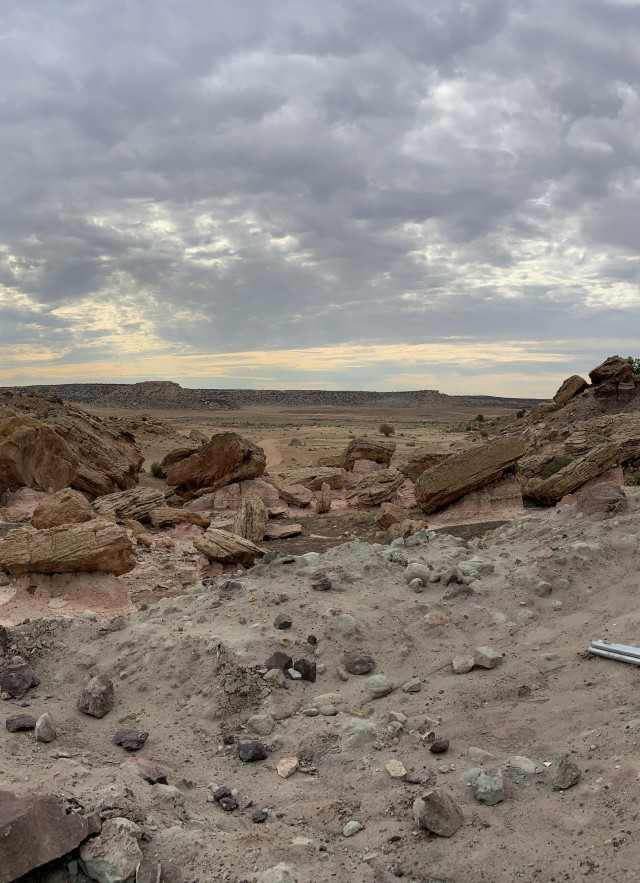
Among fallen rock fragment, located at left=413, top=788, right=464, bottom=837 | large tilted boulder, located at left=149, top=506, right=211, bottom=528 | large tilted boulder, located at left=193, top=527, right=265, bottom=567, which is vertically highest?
fallen rock fragment, located at left=413, top=788, right=464, bottom=837

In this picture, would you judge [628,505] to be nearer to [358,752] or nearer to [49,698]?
[358,752]

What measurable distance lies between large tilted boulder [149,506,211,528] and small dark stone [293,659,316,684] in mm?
11542

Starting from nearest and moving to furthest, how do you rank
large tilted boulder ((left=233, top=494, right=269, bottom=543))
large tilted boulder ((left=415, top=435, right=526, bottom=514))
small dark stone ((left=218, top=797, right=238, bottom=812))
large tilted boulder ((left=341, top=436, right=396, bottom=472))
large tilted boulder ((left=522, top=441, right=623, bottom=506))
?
small dark stone ((left=218, top=797, right=238, bottom=812)) → large tilted boulder ((left=233, top=494, right=269, bottom=543)) → large tilted boulder ((left=522, top=441, right=623, bottom=506)) → large tilted boulder ((left=415, top=435, right=526, bottom=514)) → large tilted boulder ((left=341, top=436, right=396, bottom=472))

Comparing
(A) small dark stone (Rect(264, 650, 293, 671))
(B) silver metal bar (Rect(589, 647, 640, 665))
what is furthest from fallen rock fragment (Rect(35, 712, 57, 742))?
(B) silver metal bar (Rect(589, 647, 640, 665))

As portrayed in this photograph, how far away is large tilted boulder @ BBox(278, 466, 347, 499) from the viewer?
2364cm

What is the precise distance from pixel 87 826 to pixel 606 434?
2171cm

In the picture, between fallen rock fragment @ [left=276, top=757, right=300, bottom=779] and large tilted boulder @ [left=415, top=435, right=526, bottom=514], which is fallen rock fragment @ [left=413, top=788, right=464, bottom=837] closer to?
fallen rock fragment @ [left=276, top=757, right=300, bottom=779]

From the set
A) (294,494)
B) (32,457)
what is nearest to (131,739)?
(294,494)

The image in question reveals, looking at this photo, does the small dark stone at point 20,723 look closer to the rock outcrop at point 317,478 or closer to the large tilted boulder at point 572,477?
the large tilted boulder at point 572,477

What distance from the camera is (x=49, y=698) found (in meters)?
A: 7.11

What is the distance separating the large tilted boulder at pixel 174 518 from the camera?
60.5 feet

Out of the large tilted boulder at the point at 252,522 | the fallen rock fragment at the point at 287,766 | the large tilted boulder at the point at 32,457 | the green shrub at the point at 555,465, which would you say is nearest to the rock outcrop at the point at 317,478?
the large tilted boulder at the point at 252,522

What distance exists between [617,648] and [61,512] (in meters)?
12.3

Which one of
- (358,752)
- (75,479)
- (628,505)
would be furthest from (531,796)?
(75,479)
